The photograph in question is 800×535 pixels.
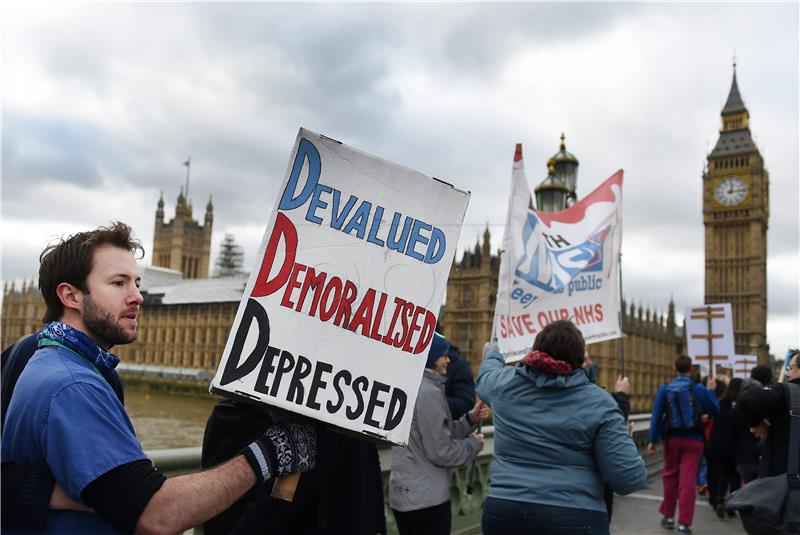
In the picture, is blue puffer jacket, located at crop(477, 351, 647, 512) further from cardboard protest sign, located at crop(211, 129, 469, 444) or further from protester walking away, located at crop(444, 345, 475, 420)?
cardboard protest sign, located at crop(211, 129, 469, 444)

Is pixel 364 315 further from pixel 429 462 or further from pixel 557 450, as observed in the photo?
pixel 429 462

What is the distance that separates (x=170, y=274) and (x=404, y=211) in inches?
3345

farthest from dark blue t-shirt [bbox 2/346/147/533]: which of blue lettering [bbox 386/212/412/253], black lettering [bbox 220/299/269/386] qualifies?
blue lettering [bbox 386/212/412/253]

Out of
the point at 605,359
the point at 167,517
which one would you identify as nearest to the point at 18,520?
the point at 167,517

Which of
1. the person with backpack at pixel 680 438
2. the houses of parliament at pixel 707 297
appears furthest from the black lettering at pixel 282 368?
the houses of parliament at pixel 707 297

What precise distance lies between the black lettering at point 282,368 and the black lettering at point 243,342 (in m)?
0.06

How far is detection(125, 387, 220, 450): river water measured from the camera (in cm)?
2603

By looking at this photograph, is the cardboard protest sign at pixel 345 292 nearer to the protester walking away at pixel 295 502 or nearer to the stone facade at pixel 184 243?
the protester walking away at pixel 295 502

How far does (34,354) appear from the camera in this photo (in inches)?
61.5

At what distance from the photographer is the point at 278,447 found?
1.67 meters

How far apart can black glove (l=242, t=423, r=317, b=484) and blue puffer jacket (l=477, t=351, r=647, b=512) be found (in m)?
1.25

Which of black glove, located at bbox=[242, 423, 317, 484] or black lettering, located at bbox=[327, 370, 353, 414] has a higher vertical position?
black lettering, located at bbox=[327, 370, 353, 414]

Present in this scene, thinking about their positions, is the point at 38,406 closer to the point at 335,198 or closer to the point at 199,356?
the point at 335,198

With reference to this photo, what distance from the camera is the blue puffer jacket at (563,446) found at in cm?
266
